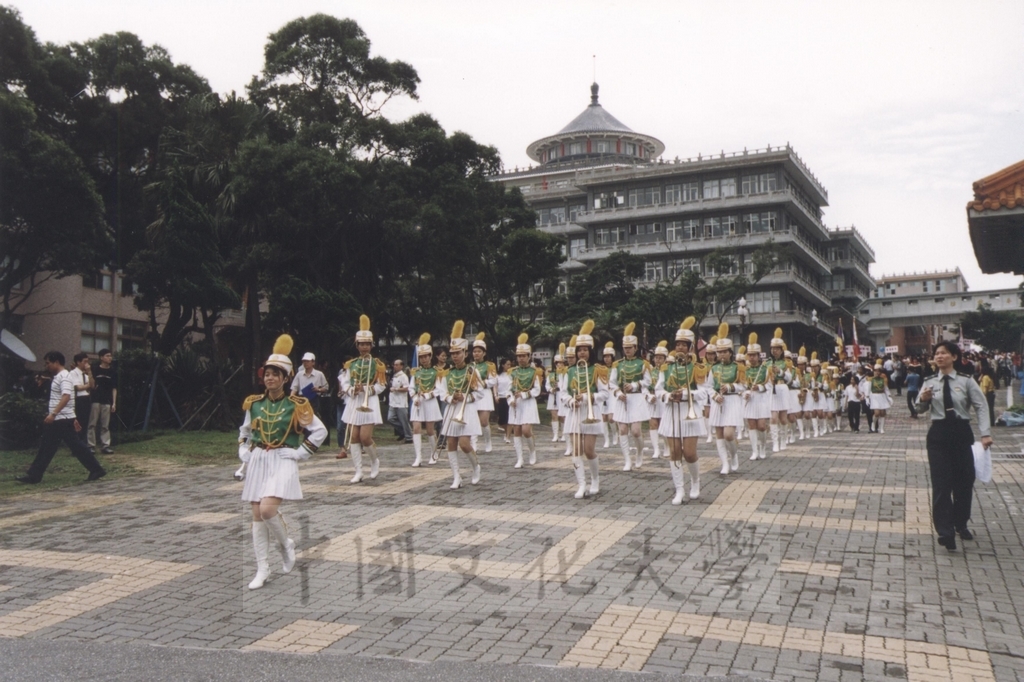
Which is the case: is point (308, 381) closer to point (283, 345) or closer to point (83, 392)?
point (83, 392)

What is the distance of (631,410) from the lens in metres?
16.2

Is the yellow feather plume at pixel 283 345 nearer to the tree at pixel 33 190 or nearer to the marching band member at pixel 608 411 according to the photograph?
the marching band member at pixel 608 411

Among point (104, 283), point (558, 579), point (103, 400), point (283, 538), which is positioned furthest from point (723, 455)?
point (104, 283)

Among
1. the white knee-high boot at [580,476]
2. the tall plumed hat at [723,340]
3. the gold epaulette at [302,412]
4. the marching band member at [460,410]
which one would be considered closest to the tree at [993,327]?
the tall plumed hat at [723,340]

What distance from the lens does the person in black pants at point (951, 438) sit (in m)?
8.89

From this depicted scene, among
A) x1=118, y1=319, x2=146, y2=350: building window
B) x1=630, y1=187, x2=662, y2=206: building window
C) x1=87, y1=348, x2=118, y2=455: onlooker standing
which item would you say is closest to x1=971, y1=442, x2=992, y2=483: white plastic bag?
x1=87, y1=348, x2=118, y2=455: onlooker standing

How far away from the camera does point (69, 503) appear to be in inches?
493

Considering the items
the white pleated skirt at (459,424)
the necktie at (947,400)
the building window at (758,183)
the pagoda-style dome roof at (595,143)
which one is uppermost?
the pagoda-style dome roof at (595,143)

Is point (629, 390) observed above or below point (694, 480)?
above

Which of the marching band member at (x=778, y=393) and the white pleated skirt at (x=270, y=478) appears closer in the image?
the white pleated skirt at (x=270, y=478)

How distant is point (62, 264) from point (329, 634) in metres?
22.3

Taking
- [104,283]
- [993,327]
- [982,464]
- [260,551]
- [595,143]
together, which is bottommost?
[260,551]

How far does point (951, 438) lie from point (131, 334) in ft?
123

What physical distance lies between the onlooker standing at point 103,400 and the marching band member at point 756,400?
1220cm
